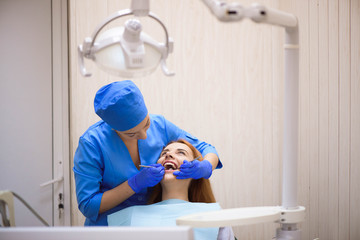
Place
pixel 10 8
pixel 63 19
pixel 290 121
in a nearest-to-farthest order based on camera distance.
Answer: pixel 290 121, pixel 10 8, pixel 63 19

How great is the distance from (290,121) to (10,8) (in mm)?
1752

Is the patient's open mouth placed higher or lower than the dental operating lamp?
lower

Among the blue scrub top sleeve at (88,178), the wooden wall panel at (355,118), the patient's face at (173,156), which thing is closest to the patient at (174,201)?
the patient's face at (173,156)

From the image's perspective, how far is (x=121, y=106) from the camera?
1.67 m

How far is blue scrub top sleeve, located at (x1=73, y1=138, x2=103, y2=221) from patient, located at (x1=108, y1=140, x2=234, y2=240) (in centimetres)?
11

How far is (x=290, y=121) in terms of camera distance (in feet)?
3.77

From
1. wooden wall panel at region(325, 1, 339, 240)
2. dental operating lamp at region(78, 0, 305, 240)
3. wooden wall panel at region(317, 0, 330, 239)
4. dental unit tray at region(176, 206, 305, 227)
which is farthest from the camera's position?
wooden wall panel at region(317, 0, 330, 239)

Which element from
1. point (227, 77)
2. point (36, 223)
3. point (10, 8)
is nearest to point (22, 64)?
point (10, 8)

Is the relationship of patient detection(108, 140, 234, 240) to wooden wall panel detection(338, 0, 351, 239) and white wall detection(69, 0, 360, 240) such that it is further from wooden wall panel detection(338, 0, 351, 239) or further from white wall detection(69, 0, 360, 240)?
white wall detection(69, 0, 360, 240)

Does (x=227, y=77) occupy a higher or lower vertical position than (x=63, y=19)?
lower

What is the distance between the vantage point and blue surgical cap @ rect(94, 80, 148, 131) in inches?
65.8

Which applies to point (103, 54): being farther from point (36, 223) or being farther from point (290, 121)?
point (36, 223)

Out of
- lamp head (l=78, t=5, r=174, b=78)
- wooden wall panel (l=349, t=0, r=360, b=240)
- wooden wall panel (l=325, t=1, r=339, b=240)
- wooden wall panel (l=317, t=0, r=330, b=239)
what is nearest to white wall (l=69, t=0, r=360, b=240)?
wooden wall panel (l=317, t=0, r=330, b=239)

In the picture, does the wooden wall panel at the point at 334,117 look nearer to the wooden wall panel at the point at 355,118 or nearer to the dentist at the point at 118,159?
the wooden wall panel at the point at 355,118
